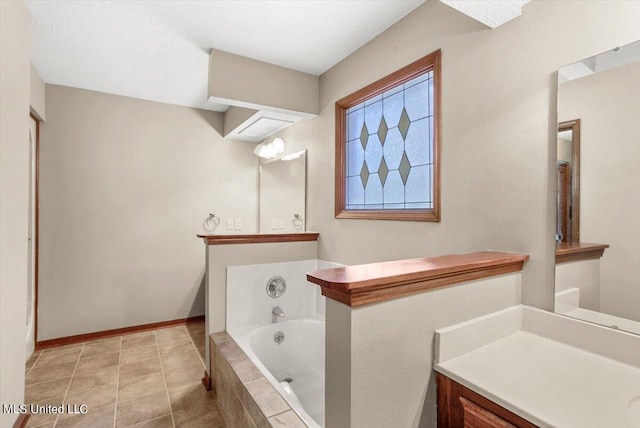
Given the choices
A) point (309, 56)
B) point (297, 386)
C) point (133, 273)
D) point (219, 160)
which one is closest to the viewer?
point (297, 386)

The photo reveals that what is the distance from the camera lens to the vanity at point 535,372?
0.88 meters

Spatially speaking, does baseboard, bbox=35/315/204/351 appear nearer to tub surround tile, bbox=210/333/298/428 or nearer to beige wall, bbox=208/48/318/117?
tub surround tile, bbox=210/333/298/428

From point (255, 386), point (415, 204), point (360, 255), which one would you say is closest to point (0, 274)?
point (255, 386)

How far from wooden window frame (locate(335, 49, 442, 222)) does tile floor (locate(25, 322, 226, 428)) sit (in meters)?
1.72

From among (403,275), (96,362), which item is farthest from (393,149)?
(96,362)

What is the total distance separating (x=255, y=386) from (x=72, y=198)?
2.86 meters

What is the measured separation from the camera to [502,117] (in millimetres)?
1463

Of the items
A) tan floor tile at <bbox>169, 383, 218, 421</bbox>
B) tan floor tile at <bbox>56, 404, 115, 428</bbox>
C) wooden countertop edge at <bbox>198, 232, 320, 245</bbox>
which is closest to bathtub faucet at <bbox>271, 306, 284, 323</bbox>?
wooden countertop edge at <bbox>198, 232, 320, 245</bbox>

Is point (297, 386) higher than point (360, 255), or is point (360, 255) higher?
point (360, 255)

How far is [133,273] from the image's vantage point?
336cm

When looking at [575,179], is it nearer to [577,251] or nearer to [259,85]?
[577,251]

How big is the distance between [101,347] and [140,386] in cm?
104

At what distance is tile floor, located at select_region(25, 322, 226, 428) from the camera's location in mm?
1936

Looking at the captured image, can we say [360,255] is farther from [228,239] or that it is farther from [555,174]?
[555,174]
